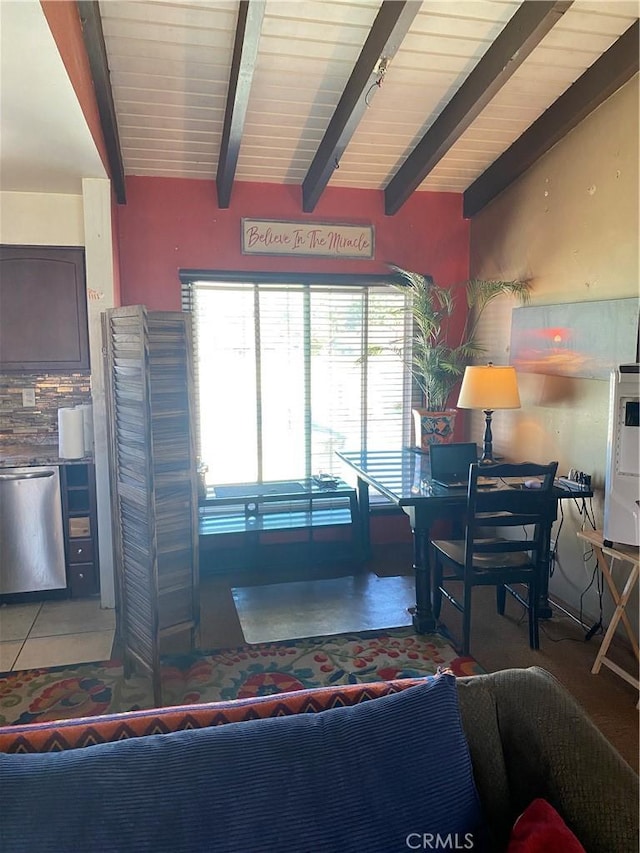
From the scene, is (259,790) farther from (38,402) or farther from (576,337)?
(38,402)

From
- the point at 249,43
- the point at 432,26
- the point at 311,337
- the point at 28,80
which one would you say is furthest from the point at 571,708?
the point at 311,337

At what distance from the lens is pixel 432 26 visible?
A: 9.48 feet

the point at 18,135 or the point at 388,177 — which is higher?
the point at 388,177

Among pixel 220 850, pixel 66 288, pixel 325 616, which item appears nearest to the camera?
pixel 220 850

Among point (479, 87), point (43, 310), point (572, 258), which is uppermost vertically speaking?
point (479, 87)

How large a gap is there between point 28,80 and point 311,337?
2.62 m

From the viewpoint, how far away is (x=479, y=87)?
3158mm

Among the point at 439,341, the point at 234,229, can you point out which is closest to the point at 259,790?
the point at 234,229

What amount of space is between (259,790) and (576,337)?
3.07 meters

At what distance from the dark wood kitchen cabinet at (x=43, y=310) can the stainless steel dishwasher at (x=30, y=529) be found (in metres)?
0.71

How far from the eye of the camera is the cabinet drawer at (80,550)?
12.5ft

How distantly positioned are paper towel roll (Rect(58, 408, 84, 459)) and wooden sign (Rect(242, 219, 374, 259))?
1629 mm

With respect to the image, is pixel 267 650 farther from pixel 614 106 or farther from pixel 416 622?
pixel 614 106

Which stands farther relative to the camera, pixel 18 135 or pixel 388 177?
pixel 388 177
